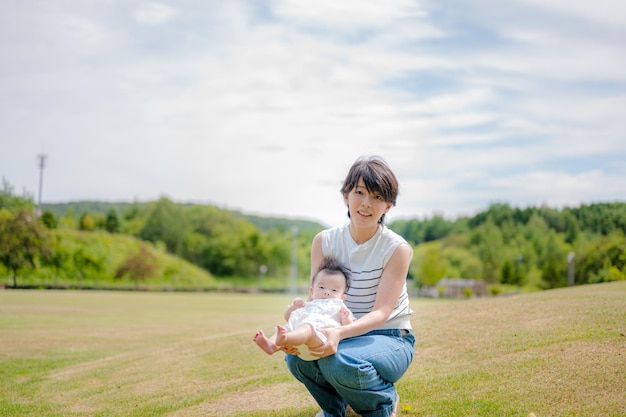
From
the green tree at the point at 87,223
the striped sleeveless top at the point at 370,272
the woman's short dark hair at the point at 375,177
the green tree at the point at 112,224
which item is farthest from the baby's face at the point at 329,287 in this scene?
the green tree at the point at 87,223

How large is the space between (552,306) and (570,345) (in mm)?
2786

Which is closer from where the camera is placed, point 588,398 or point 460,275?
point 588,398

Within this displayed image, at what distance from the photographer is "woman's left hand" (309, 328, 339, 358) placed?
4709mm

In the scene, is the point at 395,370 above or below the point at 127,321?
above

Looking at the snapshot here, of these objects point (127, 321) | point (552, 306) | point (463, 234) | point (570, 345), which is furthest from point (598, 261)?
point (463, 234)

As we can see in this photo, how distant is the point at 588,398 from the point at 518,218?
89500 mm

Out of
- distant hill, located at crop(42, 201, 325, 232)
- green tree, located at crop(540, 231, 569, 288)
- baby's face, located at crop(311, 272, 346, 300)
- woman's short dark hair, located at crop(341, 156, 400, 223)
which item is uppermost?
distant hill, located at crop(42, 201, 325, 232)

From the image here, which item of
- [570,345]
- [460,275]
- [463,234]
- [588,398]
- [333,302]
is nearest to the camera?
[333,302]

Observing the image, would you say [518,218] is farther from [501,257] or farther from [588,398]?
[588,398]

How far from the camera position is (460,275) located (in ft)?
285

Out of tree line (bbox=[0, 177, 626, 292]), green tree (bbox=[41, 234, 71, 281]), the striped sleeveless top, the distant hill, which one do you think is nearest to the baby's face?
the striped sleeveless top

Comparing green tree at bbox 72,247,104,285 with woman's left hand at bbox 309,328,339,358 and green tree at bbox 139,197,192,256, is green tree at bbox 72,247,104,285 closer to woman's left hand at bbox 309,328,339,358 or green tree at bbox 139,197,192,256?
green tree at bbox 139,197,192,256

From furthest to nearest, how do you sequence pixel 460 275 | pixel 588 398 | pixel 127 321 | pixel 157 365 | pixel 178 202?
pixel 178 202
pixel 460 275
pixel 127 321
pixel 157 365
pixel 588 398

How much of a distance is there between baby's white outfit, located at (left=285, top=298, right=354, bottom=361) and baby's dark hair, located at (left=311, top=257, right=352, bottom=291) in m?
0.28
